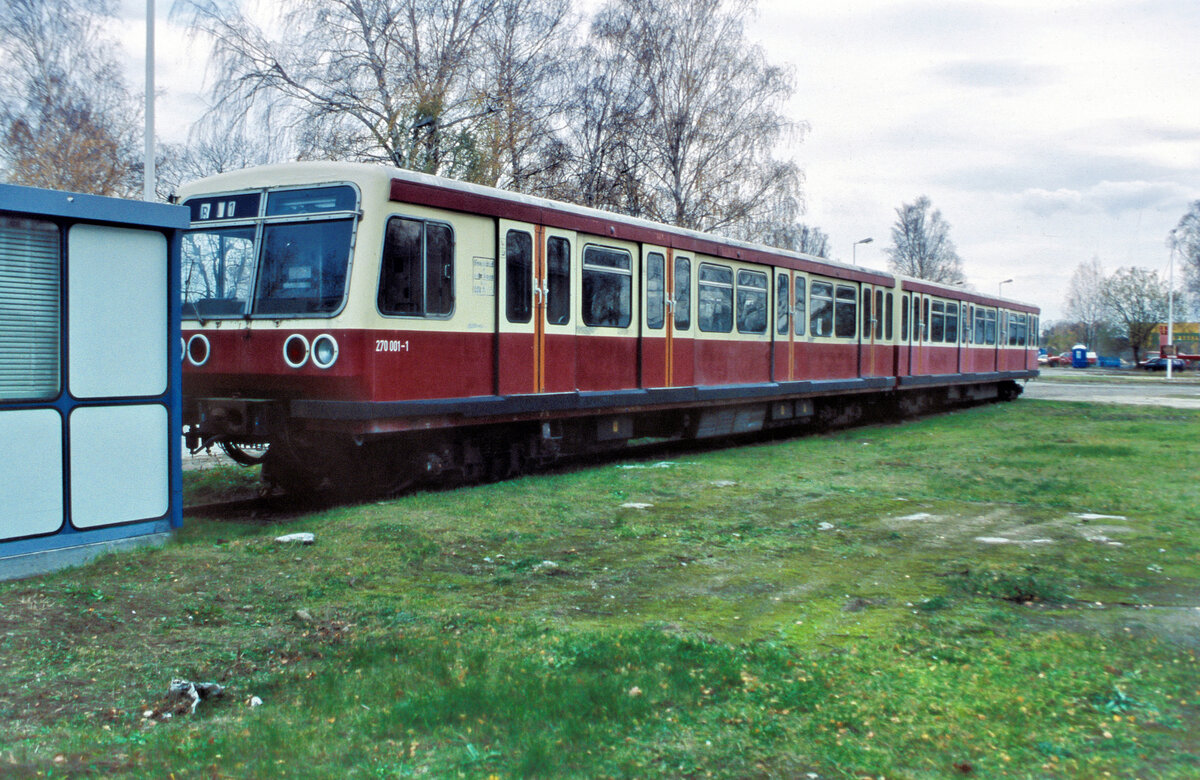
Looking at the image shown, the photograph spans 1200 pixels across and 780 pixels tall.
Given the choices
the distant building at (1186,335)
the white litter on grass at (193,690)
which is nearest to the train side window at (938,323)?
the white litter on grass at (193,690)

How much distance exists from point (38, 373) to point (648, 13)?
26591mm

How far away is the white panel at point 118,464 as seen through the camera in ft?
21.0

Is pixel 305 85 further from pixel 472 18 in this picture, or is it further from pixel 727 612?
pixel 727 612

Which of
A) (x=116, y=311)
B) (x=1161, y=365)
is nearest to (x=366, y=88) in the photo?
(x=116, y=311)

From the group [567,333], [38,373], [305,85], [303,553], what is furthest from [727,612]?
[305,85]

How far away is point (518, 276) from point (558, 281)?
81 cm

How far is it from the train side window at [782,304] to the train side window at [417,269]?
8.45 metres

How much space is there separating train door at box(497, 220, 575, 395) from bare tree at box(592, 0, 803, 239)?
17601mm

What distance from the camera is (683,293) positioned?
1443 centimetres

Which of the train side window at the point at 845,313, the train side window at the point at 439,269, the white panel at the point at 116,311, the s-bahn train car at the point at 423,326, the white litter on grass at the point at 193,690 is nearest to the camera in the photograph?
the white litter on grass at the point at 193,690

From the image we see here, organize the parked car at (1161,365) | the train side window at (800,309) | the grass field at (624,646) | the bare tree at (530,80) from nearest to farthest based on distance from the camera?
the grass field at (624,646) → the train side window at (800,309) → the bare tree at (530,80) → the parked car at (1161,365)

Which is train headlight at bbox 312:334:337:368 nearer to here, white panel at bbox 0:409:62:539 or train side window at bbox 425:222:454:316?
train side window at bbox 425:222:454:316

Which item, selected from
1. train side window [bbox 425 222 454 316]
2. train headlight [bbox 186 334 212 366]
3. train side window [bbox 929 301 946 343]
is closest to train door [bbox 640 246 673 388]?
train side window [bbox 425 222 454 316]

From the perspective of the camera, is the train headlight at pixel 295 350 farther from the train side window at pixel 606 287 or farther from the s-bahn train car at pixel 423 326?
the train side window at pixel 606 287
